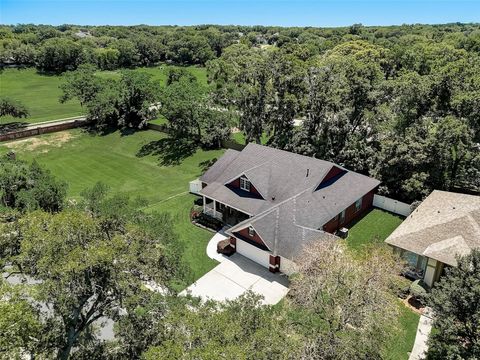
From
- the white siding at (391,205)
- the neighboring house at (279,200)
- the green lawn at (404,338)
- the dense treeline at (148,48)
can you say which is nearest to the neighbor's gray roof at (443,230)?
the green lawn at (404,338)

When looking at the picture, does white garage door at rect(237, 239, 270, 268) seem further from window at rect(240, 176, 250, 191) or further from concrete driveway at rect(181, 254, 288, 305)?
window at rect(240, 176, 250, 191)

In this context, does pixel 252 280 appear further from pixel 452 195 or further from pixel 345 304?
pixel 452 195

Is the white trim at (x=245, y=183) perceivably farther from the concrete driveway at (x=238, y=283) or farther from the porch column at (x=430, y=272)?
the porch column at (x=430, y=272)

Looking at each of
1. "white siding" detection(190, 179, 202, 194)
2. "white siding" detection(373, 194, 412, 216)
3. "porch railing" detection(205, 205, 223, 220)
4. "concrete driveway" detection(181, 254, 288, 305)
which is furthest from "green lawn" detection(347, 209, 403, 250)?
"white siding" detection(190, 179, 202, 194)

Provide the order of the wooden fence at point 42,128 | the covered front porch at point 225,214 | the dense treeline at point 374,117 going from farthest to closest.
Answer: the wooden fence at point 42,128
the dense treeline at point 374,117
the covered front porch at point 225,214

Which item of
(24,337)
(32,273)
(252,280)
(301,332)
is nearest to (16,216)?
(32,273)
